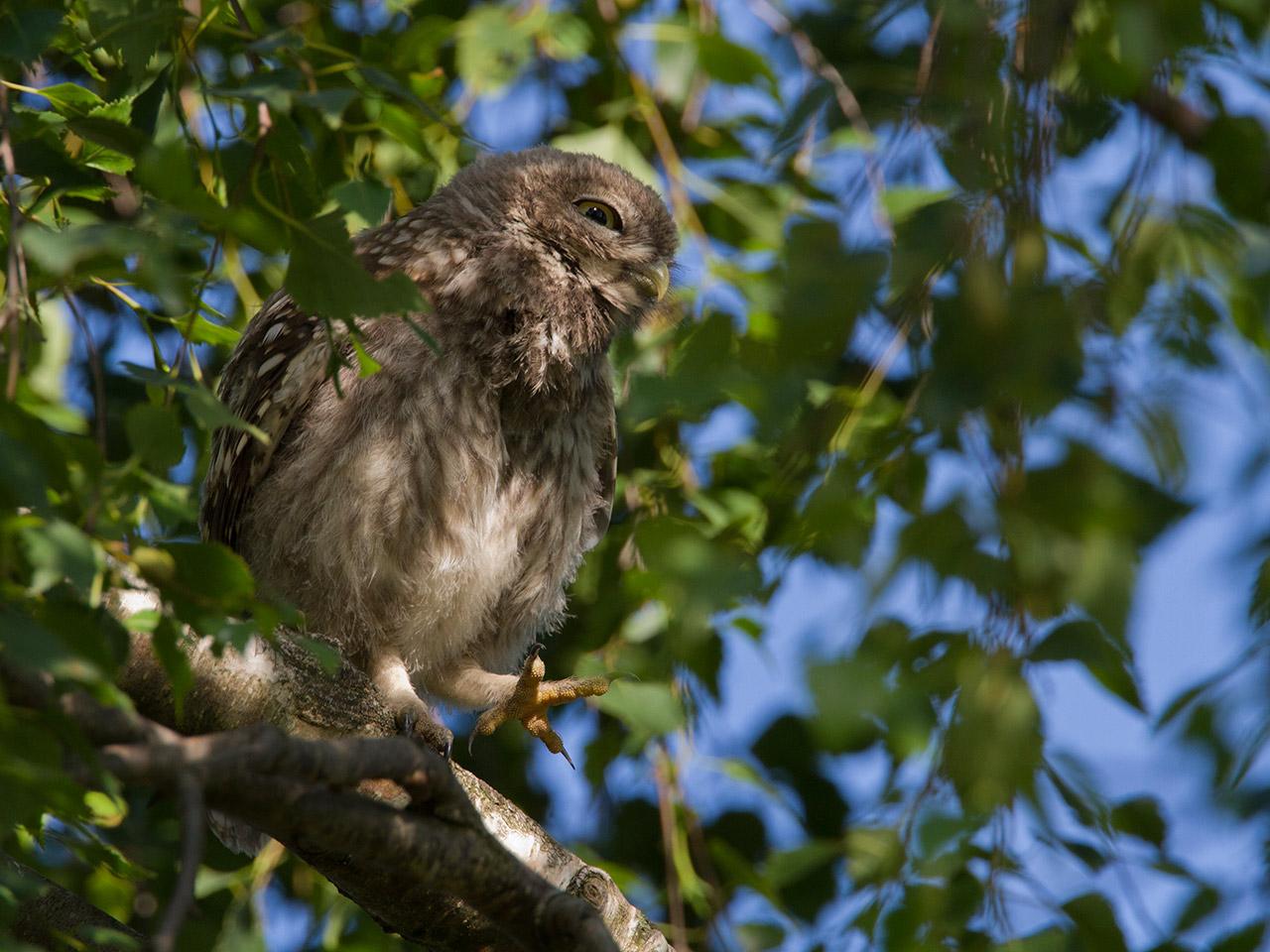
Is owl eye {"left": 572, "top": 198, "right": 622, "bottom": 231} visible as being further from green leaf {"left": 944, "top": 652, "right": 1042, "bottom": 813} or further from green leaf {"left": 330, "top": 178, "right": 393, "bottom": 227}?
green leaf {"left": 944, "top": 652, "right": 1042, "bottom": 813}

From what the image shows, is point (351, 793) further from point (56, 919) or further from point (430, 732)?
point (430, 732)

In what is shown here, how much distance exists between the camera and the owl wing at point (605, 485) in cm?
373

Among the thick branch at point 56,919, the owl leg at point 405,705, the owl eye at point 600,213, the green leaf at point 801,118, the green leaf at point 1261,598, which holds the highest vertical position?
the green leaf at point 801,118

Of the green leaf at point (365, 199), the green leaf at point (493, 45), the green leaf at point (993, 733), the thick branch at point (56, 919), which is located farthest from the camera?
the green leaf at point (493, 45)

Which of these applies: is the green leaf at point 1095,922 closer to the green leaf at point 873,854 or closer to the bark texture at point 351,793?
the green leaf at point 873,854

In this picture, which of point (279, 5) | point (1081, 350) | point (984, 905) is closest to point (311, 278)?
point (1081, 350)

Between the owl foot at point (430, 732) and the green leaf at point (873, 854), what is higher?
the green leaf at point (873, 854)

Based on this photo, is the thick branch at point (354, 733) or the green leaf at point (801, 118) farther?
the thick branch at point (354, 733)

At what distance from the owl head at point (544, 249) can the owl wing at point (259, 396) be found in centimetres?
31

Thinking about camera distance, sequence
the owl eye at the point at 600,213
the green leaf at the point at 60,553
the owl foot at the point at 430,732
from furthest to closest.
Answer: the owl eye at the point at 600,213 → the owl foot at the point at 430,732 → the green leaf at the point at 60,553

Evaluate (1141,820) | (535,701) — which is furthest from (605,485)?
(1141,820)

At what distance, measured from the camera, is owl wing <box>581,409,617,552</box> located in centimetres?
373

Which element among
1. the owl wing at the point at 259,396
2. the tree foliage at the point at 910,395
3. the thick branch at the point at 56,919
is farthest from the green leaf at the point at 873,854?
the owl wing at the point at 259,396

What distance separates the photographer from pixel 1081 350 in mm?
1354
